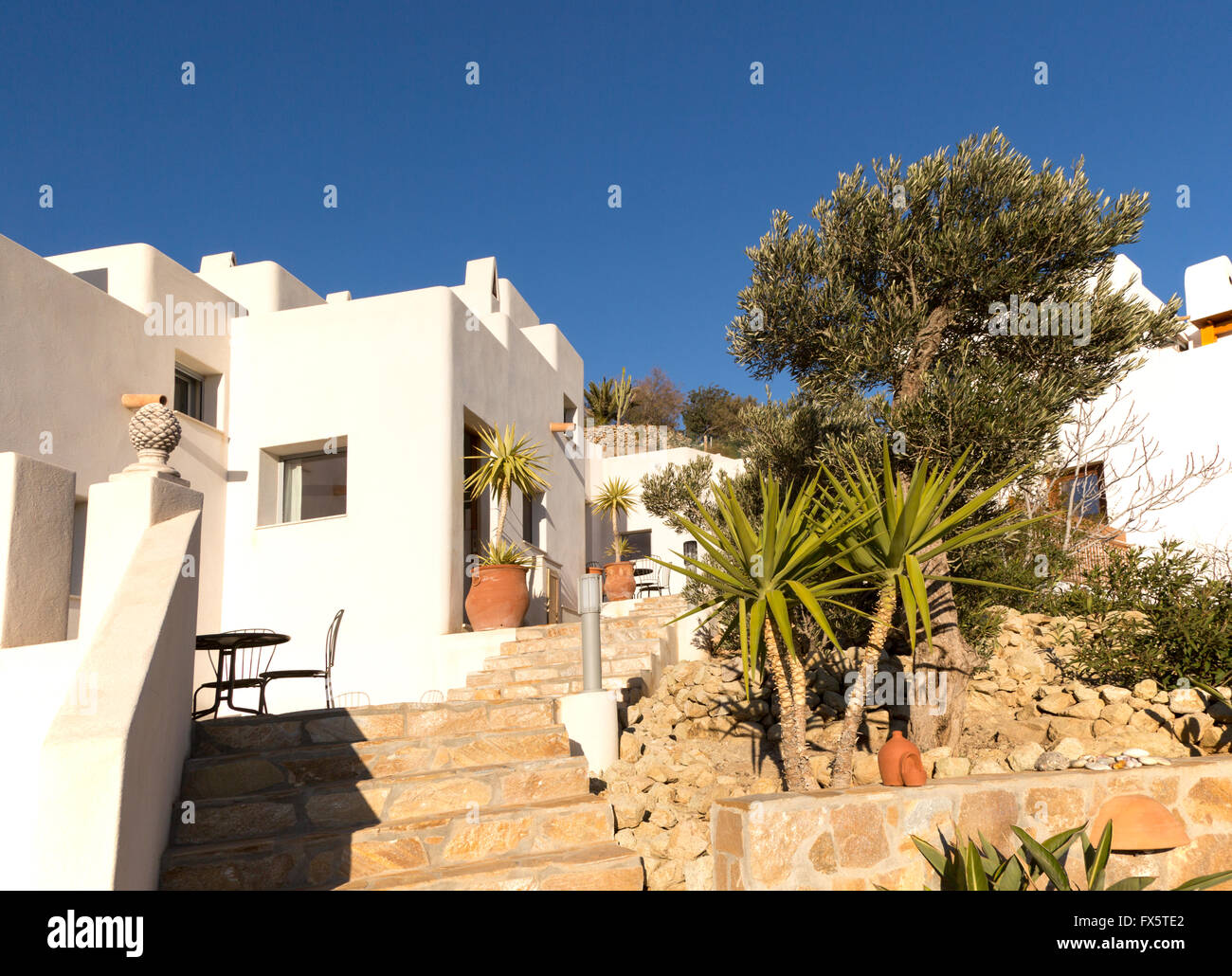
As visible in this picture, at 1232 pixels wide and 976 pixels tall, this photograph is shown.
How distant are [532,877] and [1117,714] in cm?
412

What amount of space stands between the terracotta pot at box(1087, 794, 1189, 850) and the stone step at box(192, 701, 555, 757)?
3101 millimetres

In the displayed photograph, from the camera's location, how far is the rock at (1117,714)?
534 centimetres

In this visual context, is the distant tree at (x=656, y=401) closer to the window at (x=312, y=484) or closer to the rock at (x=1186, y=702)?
the window at (x=312, y=484)

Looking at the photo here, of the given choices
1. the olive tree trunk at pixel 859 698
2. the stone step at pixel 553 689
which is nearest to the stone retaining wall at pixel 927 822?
the olive tree trunk at pixel 859 698

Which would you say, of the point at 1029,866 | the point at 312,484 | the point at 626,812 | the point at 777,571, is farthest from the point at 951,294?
the point at 312,484

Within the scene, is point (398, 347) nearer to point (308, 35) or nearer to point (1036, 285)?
point (308, 35)

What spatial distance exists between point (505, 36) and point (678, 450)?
10.0m

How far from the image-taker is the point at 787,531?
4445 millimetres

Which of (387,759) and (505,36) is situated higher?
(505,36)

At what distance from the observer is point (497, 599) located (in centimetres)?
857

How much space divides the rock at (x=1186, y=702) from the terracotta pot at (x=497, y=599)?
226 inches

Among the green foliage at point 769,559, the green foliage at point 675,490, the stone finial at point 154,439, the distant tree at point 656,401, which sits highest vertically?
the distant tree at point 656,401

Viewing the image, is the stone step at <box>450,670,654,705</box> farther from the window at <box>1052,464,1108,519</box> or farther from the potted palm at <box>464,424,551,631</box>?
the window at <box>1052,464,1108,519</box>

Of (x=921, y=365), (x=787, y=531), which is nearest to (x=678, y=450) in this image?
(x=921, y=365)
